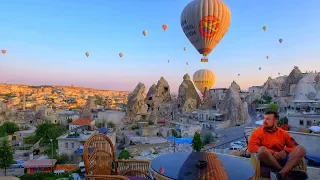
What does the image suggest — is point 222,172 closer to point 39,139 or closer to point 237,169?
point 237,169

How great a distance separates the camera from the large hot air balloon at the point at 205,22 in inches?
825

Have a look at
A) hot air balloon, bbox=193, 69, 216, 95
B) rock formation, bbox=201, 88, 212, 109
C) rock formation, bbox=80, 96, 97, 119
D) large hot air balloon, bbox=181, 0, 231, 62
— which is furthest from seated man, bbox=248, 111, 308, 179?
hot air balloon, bbox=193, 69, 216, 95

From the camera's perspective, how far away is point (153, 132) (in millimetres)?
27156

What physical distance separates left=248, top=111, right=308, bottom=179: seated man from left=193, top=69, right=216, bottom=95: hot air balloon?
122 feet

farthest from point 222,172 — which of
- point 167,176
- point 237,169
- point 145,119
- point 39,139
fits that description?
point 145,119

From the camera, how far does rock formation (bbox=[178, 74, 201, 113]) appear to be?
39.2 m

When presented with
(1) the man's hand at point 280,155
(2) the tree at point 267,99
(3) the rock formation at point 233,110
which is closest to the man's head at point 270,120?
(1) the man's hand at point 280,155

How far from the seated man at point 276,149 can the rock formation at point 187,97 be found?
35433mm

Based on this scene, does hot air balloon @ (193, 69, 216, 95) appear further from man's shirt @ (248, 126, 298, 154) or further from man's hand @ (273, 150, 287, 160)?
man's hand @ (273, 150, 287, 160)

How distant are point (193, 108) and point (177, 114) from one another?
2.82 m

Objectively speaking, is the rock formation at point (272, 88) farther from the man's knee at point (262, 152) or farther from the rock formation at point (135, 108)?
the man's knee at point (262, 152)

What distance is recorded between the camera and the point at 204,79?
39969 millimetres

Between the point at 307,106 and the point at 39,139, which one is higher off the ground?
the point at 307,106

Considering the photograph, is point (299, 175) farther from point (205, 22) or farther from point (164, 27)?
point (164, 27)
